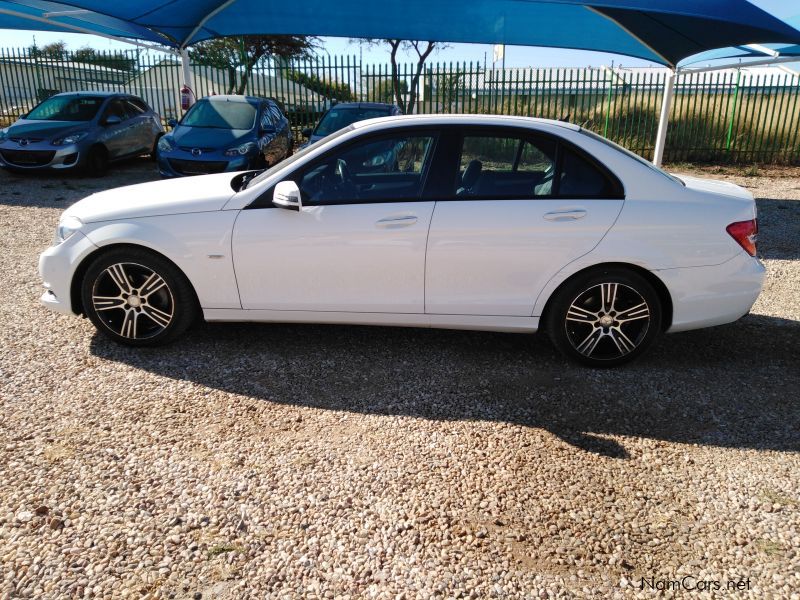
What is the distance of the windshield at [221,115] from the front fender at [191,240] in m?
7.94

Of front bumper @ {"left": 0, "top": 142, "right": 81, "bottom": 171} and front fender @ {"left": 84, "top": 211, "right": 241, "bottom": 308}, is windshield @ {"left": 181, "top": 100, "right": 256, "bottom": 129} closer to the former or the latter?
front bumper @ {"left": 0, "top": 142, "right": 81, "bottom": 171}

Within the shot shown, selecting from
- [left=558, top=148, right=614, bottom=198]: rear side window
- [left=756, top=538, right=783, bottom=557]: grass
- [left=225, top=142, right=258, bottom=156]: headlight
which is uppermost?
[left=558, top=148, right=614, bottom=198]: rear side window

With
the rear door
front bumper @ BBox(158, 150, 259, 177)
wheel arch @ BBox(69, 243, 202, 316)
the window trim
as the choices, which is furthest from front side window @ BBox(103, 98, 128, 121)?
the rear door

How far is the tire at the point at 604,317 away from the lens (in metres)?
4.18

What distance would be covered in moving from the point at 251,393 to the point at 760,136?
53.8ft

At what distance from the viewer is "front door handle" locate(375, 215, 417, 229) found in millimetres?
4090

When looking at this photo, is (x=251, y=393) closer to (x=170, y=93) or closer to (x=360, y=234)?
(x=360, y=234)

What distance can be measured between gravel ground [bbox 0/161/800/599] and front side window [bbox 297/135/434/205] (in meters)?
1.13

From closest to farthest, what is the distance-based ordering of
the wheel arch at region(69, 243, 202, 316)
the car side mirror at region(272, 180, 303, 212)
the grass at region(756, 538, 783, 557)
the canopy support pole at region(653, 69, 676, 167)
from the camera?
1. the grass at region(756, 538, 783, 557)
2. the car side mirror at region(272, 180, 303, 212)
3. the wheel arch at region(69, 243, 202, 316)
4. the canopy support pole at region(653, 69, 676, 167)

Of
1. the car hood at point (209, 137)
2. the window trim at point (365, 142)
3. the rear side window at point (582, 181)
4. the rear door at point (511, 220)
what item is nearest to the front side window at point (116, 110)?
the car hood at point (209, 137)

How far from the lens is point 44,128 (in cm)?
1212

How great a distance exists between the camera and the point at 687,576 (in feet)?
8.52

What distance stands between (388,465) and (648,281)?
2.19 m

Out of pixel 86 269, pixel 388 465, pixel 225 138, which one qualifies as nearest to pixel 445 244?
pixel 388 465
